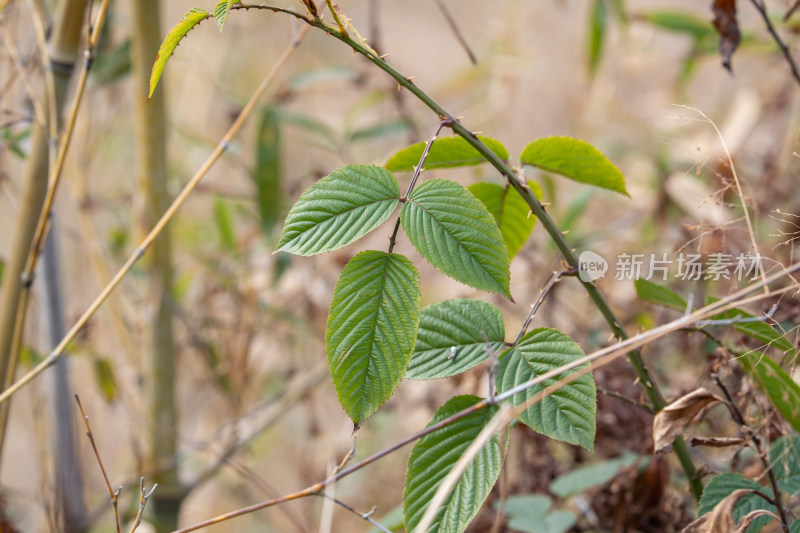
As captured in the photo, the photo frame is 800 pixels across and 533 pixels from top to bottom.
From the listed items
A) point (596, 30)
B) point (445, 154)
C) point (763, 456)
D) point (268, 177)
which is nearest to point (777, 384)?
point (763, 456)

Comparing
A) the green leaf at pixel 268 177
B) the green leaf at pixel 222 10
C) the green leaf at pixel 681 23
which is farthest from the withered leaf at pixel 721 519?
the green leaf at pixel 681 23

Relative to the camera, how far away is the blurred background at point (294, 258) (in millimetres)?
783

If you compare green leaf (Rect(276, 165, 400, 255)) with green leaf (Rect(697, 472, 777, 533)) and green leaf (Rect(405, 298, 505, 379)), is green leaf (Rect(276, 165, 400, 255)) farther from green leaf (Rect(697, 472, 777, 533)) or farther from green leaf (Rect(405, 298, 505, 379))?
green leaf (Rect(697, 472, 777, 533))

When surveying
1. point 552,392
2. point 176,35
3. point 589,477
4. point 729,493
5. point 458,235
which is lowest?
point 589,477

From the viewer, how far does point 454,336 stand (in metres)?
0.42

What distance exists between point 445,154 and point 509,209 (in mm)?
77

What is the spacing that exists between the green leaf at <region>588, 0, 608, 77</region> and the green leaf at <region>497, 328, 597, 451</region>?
98 cm

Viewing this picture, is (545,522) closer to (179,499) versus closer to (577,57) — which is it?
(179,499)

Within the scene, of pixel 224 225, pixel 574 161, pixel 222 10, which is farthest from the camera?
pixel 224 225

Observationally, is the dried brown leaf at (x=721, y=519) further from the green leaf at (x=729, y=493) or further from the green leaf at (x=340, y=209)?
the green leaf at (x=340, y=209)

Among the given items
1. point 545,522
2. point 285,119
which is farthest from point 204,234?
point 545,522

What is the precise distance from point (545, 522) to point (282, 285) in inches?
41.1

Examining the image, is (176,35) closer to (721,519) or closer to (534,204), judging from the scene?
(534,204)

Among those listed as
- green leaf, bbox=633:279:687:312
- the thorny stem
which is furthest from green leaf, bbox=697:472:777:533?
green leaf, bbox=633:279:687:312
